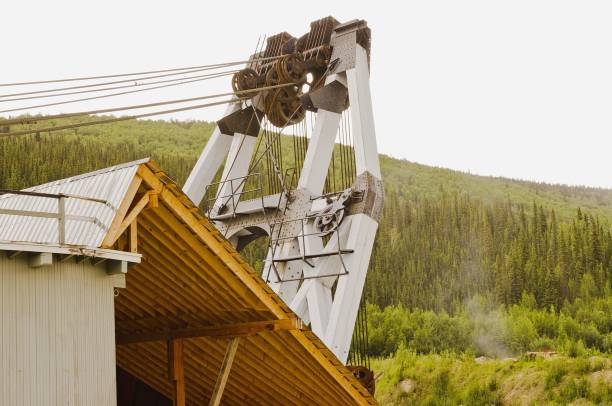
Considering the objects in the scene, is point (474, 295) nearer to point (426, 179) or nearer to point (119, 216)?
point (119, 216)

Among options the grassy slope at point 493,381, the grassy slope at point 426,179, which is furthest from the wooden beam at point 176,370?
the grassy slope at point 426,179

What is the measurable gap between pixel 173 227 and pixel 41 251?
1.47 m

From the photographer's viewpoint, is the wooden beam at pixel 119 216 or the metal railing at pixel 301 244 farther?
the metal railing at pixel 301 244

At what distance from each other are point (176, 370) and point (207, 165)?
695cm

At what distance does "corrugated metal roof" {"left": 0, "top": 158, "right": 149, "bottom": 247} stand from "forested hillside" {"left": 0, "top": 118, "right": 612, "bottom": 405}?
1117 cm

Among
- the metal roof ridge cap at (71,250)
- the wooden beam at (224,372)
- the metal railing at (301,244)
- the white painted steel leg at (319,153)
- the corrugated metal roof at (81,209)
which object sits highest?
the white painted steel leg at (319,153)

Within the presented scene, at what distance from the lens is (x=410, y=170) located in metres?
58.4

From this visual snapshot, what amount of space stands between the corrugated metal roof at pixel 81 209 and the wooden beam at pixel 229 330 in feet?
6.44

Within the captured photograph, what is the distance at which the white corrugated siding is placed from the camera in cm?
730

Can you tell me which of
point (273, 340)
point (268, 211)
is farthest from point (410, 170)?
point (273, 340)

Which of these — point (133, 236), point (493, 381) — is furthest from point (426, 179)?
point (133, 236)

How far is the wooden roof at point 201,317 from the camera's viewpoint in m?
8.37

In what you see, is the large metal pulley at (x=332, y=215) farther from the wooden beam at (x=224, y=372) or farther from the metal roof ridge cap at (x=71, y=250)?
the metal roof ridge cap at (x=71, y=250)

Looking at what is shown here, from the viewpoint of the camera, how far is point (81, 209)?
324 inches
